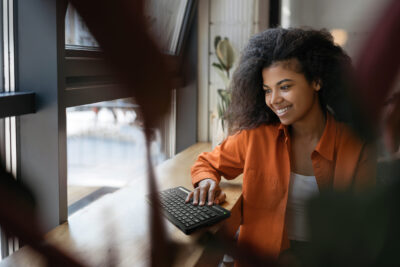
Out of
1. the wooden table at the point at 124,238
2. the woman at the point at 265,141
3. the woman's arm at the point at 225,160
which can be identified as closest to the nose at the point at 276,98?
the woman at the point at 265,141

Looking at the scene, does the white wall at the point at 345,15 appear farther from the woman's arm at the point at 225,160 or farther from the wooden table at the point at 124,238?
the woman's arm at the point at 225,160

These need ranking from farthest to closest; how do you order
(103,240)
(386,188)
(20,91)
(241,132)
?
(241,132)
(20,91)
(103,240)
(386,188)

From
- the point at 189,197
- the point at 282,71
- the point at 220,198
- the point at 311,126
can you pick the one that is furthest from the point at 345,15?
the point at 311,126

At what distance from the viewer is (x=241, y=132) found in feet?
4.60

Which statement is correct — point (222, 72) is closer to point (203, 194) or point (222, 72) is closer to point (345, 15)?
point (203, 194)

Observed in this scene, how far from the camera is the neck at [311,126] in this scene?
127 centimetres

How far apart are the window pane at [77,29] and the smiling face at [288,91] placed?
56 centimetres

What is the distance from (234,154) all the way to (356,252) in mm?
1307

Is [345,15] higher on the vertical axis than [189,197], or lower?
higher

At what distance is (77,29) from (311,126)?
1.25 meters

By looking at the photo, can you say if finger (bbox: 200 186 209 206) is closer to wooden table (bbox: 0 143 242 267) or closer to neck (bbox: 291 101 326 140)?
neck (bbox: 291 101 326 140)

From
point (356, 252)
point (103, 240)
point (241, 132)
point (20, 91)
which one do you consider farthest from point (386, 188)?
point (241, 132)

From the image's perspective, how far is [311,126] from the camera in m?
1.28

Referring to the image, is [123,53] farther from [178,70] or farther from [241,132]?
[241,132]
